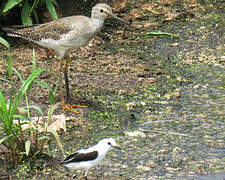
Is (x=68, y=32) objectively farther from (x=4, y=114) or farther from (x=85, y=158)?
(x=85, y=158)

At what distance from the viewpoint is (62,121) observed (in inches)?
254

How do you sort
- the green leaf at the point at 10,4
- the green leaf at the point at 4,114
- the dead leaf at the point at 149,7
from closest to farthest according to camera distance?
the green leaf at the point at 4,114
the green leaf at the point at 10,4
the dead leaf at the point at 149,7

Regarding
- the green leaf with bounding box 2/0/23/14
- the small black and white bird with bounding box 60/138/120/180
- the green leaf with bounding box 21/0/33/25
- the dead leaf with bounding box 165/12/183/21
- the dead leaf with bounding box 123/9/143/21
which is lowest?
the small black and white bird with bounding box 60/138/120/180

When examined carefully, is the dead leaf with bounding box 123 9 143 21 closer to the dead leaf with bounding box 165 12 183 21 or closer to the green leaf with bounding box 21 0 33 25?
the dead leaf with bounding box 165 12 183 21

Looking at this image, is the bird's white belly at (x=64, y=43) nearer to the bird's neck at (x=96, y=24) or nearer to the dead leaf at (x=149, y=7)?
the bird's neck at (x=96, y=24)

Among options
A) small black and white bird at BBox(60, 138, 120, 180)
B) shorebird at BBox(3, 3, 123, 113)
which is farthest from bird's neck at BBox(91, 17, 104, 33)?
small black and white bird at BBox(60, 138, 120, 180)

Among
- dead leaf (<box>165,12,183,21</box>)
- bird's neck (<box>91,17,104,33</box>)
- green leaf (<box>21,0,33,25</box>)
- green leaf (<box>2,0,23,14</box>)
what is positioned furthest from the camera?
dead leaf (<box>165,12,183,21</box>)

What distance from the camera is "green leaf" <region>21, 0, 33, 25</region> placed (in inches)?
331

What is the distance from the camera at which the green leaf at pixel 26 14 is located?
8.40 m

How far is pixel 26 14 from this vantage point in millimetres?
8438

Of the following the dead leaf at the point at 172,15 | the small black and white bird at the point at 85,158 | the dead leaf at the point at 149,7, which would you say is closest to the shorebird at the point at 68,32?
the small black and white bird at the point at 85,158

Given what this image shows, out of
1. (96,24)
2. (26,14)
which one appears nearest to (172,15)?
(26,14)

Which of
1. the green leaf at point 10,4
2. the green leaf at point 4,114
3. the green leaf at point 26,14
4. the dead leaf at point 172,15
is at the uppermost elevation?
the green leaf at point 10,4

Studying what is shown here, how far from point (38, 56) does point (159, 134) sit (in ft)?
10.1
